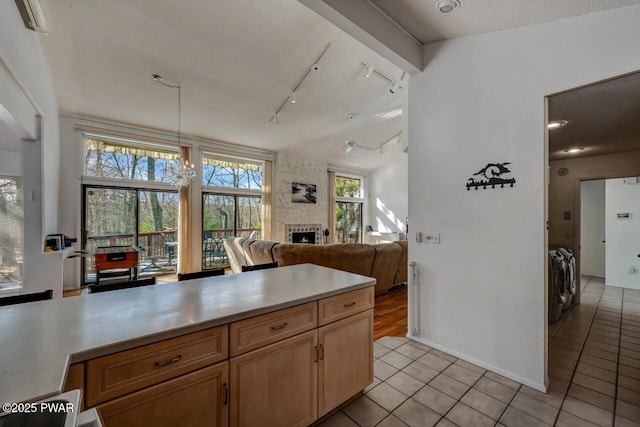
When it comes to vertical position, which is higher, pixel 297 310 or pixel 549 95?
pixel 549 95

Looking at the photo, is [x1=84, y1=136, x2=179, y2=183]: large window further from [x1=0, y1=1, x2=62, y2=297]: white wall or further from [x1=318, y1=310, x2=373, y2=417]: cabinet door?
[x1=318, y1=310, x2=373, y2=417]: cabinet door

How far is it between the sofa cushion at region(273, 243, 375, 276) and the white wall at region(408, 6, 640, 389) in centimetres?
124

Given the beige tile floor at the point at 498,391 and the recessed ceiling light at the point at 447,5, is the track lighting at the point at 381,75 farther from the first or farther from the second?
the beige tile floor at the point at 498,391

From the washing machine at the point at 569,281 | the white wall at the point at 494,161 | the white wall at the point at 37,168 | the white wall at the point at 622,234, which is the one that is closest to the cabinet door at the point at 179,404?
the white wall at the point at 494,161

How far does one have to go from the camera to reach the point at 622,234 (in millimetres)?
4492

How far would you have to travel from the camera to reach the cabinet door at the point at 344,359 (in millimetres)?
1564

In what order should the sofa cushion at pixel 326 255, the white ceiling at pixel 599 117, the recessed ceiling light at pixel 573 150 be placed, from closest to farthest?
the white ceiling at pixel 599 117 → the recessed ceiling light at pixel 573 150 → the sofa cushion at pixel 326 255

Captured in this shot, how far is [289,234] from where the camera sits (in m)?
7.33

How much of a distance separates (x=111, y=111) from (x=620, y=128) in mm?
7211

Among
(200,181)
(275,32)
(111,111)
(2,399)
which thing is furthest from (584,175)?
(111,111)

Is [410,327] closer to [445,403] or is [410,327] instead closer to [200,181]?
[445,403]

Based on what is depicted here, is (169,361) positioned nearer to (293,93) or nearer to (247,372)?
(247,372)

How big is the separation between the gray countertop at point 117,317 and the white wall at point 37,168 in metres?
2.55

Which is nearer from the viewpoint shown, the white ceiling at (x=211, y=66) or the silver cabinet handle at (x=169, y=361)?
the silver cabinet handle at (x=169, y=361)
